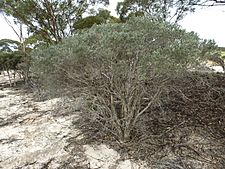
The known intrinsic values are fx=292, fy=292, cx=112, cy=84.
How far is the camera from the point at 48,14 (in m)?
12.8

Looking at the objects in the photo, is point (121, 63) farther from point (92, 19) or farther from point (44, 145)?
point (92, 19)

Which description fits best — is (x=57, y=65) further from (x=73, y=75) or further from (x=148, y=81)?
(x=148, y=81)

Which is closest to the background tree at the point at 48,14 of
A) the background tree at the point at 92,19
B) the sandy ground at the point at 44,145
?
the background tree at the point at 92,19

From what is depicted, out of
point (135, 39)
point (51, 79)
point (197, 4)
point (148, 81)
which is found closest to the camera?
point (135, 39)

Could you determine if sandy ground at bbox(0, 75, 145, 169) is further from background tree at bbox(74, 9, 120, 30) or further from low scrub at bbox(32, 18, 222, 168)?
background tree at bbox(74, 9, 120, 30)

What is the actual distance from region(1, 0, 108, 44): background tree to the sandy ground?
21.1ft

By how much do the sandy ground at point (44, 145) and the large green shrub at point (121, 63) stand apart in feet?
1.78

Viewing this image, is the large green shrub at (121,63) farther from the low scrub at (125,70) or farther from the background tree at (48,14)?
the background tree at (48,14)

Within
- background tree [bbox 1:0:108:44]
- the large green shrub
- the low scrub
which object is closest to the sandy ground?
the low scrub

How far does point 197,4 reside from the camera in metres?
6.12

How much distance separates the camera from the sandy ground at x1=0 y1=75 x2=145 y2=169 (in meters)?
4.58

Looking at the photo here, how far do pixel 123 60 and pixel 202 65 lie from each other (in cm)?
120

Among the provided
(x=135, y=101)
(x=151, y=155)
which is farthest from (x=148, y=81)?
(x=151, y=155)

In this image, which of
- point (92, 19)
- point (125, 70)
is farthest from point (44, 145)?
point (92, 19)
